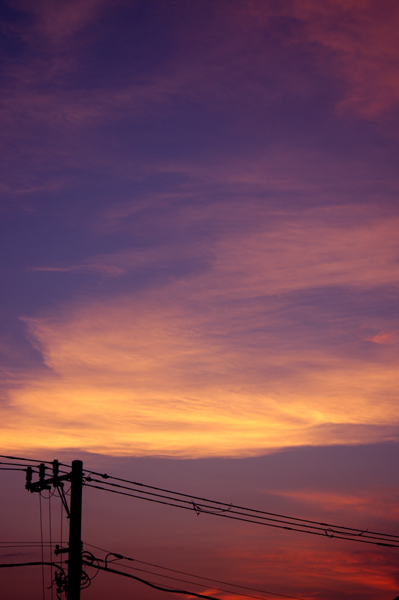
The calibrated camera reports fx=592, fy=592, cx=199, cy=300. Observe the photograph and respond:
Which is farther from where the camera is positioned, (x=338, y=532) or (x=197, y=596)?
(x=338, y=532)

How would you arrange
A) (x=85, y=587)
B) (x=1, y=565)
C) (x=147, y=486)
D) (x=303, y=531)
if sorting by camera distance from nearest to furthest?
1. (x=1, y=565)
2. (x=85, y=587)
3. (x=147, y=486)
4. (x=303, y=531)

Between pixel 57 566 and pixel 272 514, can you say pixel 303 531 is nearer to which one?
pixel 272 514

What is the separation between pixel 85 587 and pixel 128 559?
1.90 meters

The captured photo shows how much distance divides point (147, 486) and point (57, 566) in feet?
13.7

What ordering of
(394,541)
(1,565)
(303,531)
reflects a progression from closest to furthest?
(1,565) → (303,531) → (394,541)

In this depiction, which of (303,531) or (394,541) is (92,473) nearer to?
(303,531)

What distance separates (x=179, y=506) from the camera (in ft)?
75.6

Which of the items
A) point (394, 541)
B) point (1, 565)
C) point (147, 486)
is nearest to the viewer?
point (1, 565)

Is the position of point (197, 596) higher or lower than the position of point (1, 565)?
lower

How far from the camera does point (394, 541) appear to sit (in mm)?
25156

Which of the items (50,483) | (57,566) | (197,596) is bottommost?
(197,596)

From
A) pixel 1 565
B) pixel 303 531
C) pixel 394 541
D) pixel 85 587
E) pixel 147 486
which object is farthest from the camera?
pixel 394 541

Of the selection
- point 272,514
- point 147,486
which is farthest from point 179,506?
point 272,514

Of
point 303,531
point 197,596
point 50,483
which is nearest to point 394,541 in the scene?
point 303,531
